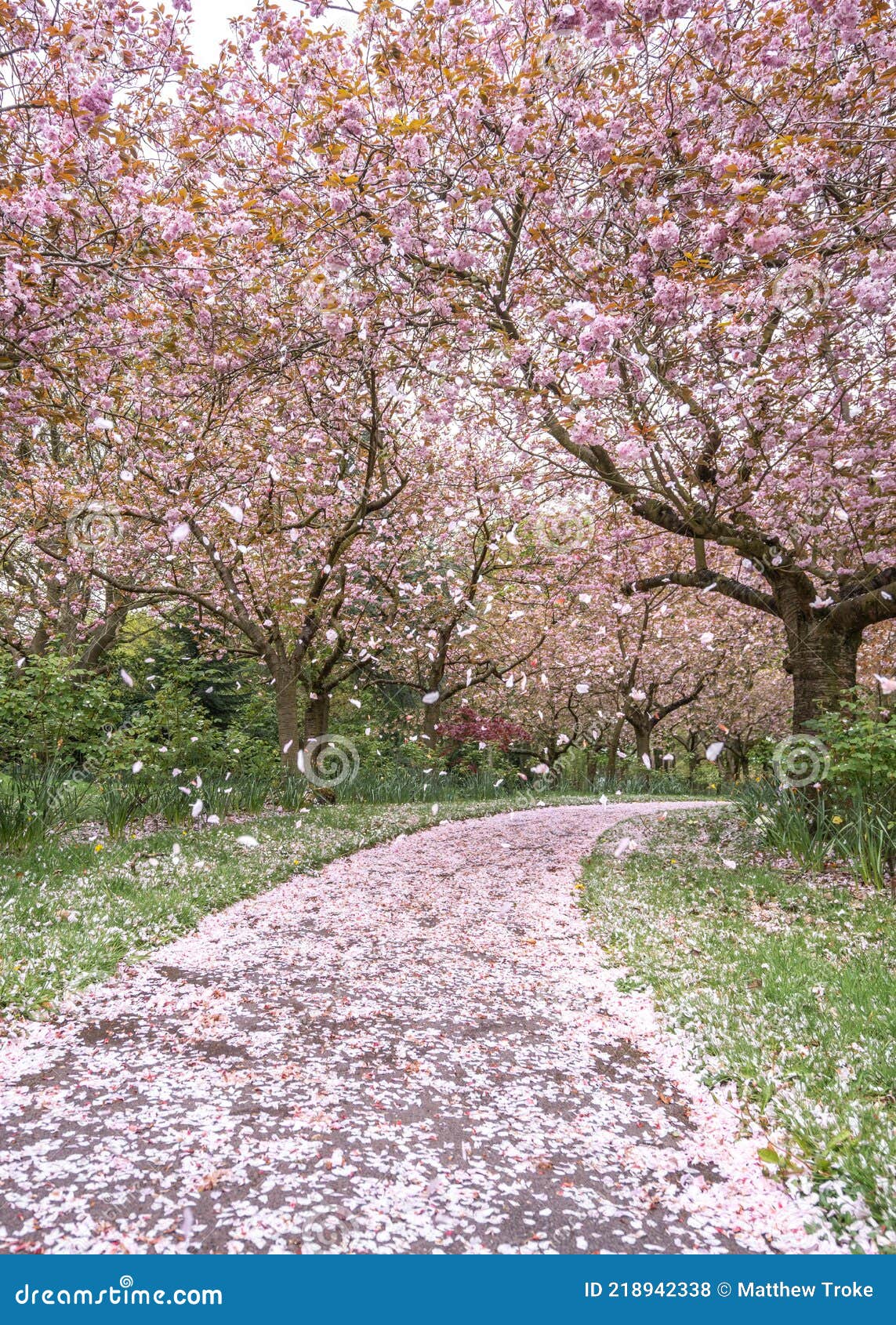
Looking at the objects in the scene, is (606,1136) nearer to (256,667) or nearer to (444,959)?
(444,959)

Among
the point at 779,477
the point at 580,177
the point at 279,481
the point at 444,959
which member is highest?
the point at 580,177

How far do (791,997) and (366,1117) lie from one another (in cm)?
317

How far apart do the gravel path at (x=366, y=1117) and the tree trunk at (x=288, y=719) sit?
32.8 ft

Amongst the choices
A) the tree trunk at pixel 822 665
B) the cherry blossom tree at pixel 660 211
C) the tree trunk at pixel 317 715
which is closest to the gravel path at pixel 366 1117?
the cherry blossom tree at pixel 660 211

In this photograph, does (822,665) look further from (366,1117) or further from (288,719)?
(288,719)

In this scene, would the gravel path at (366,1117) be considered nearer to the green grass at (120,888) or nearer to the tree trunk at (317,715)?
the green grass at (120,888)

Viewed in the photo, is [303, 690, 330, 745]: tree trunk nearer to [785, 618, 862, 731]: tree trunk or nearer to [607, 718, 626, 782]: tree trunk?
[785, 618, 862, 731]: tree trunk


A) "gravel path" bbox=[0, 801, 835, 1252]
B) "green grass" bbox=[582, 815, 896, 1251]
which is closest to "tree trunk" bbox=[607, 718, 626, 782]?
"green grass" bbox=[582, 815, 896, 1251]

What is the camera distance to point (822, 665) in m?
11.4

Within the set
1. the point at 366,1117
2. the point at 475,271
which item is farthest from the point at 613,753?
the point at 366,1117

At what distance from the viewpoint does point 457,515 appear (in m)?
18.6

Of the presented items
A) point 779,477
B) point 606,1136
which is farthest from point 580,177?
point 606,1136

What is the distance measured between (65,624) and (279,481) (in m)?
8.69

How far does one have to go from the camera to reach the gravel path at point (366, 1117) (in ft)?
10.3
